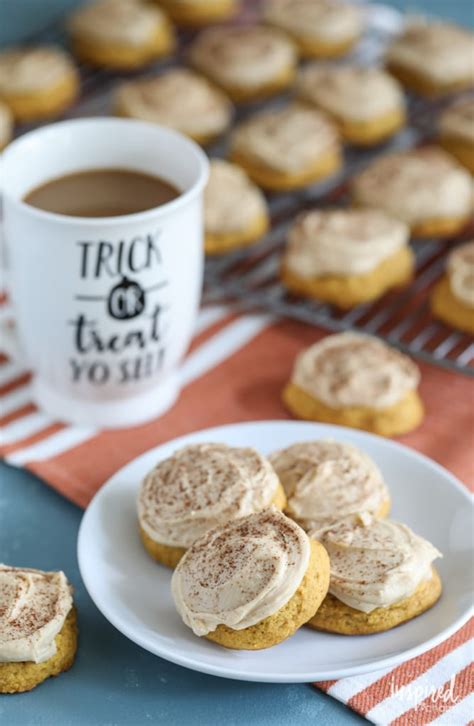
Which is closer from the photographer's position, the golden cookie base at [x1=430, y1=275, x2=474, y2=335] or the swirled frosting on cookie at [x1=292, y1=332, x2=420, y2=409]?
the swirled frosting on cookie at [x1=292, y1=332, x2=420, y2=409]

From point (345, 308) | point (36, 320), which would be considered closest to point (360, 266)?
point (345, 308)

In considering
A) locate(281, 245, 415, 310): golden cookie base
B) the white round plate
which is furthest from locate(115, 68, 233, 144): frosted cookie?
the white round plate

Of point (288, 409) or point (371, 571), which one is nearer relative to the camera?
point (371, 571)

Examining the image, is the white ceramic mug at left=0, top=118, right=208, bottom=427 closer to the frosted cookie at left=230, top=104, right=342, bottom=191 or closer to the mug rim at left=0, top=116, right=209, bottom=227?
the mug rim at left=0, top=116, right=209, bottom=227

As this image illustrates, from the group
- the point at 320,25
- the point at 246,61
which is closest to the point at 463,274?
the point at 246,61

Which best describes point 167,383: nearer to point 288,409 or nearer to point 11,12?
point 288,409
